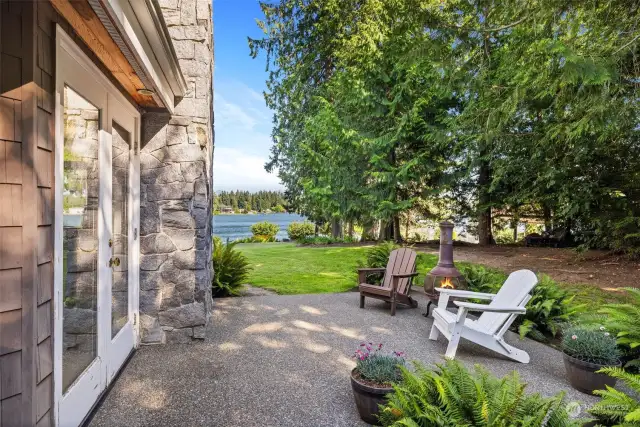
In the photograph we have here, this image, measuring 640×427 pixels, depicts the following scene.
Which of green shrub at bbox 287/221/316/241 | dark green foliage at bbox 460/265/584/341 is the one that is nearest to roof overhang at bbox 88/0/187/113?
dark green foliage at bbox 460/265/584/341

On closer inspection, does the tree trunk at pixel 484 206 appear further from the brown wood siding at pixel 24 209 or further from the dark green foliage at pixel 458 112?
the brown wood siding at pixel 24 209

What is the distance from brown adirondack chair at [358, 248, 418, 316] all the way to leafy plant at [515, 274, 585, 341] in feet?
4.42

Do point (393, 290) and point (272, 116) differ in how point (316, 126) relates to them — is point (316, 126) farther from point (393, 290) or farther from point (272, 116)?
point (393, 290)

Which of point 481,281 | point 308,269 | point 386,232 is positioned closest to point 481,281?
point 481,281

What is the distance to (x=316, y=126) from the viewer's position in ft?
39.2

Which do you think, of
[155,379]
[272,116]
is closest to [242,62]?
[272,116]

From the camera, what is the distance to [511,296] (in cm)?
373

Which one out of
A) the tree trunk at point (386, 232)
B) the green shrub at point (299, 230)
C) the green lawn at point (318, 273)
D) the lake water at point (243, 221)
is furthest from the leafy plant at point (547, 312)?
the lake water at point (243, 221)

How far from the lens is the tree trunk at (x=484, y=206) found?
11.8m

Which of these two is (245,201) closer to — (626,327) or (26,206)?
(626,327)

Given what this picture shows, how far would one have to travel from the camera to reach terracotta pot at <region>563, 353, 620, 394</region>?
9.25 ft

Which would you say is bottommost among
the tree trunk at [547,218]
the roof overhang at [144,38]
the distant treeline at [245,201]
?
the tree trunk at [547,218]

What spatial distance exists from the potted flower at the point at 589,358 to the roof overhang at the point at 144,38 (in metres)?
3.69

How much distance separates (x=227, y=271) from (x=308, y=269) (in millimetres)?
2705
